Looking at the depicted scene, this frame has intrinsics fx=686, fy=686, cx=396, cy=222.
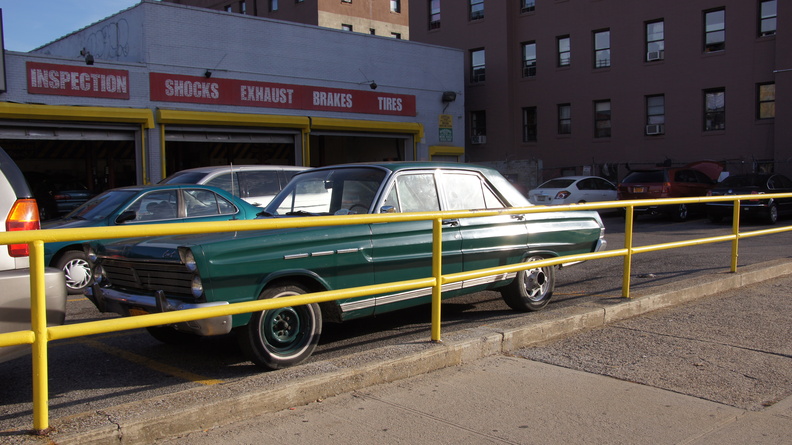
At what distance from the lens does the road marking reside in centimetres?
514

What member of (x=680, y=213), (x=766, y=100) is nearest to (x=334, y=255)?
(x=680, y=213)

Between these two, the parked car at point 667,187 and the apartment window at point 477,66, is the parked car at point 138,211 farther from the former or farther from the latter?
the apartment window at point 477,66

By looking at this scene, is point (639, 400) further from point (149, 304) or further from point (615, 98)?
point (615, 98)

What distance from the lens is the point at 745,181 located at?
20328 millimetres

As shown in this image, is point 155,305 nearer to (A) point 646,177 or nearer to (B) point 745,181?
(A) point 646,177

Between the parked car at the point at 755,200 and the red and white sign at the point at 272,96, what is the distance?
460 inches

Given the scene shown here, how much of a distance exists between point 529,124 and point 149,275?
31.0 metres

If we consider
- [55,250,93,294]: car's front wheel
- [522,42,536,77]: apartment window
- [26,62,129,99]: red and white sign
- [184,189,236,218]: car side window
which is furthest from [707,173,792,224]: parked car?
[26,62,129,99]: red and white sign

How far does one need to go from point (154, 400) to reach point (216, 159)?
24783 mm

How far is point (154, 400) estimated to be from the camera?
416 cm

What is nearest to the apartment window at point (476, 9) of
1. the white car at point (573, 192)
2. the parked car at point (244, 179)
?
the white car at point (573, 192)

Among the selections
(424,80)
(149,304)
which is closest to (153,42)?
(424,80)

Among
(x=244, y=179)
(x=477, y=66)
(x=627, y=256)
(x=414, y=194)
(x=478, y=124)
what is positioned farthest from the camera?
(x=478, y=124)

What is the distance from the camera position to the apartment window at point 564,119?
3288 cm
